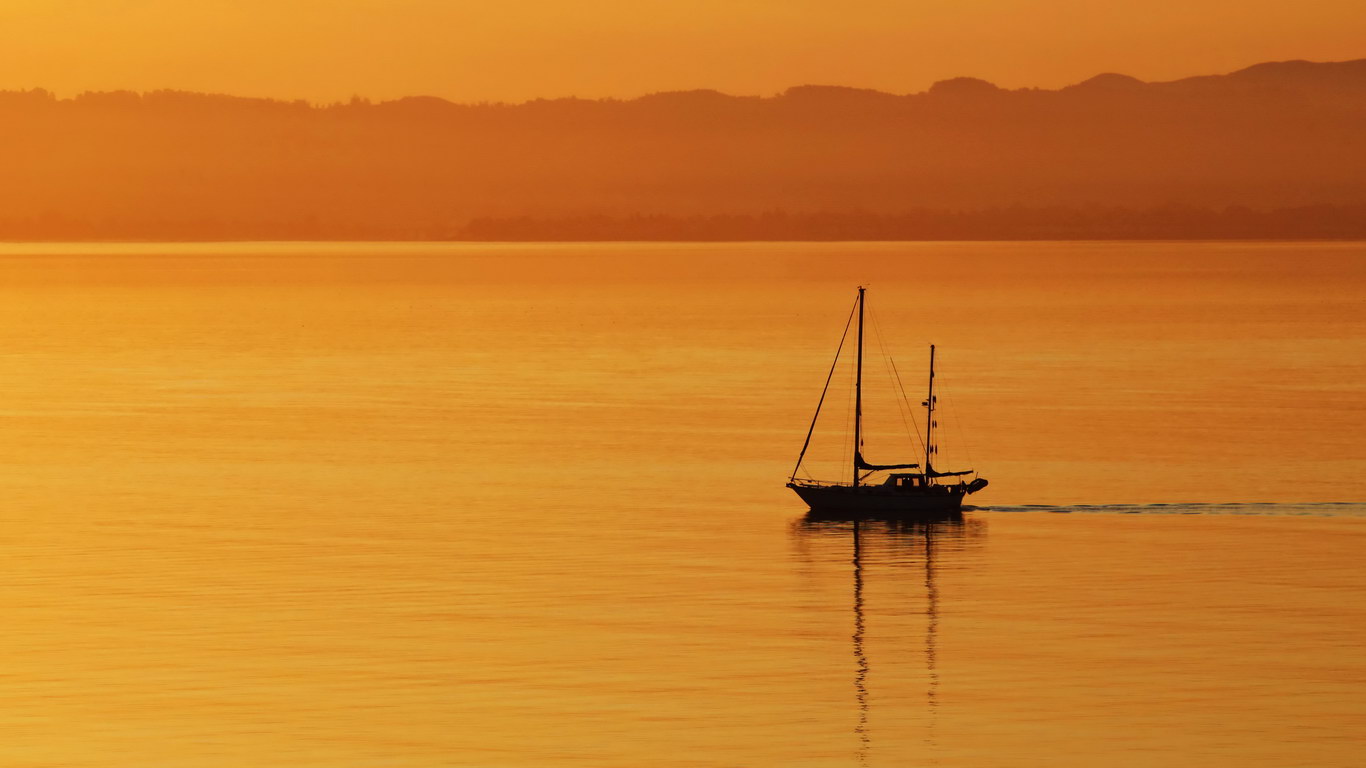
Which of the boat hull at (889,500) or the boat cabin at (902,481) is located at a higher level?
the boat cabin at (902,481)

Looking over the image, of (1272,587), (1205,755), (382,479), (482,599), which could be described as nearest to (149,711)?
(482,599)

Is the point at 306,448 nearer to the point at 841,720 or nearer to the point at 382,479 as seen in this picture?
the point at 382,479

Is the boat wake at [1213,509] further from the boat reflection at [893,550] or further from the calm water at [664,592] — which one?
the boat reflection at [893,550]

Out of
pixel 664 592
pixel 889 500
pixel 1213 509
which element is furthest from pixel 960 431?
pixel 664 592

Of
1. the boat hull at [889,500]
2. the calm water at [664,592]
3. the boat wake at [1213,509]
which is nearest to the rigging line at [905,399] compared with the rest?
the calm water at [664,592]

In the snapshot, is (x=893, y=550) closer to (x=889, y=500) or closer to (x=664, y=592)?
(x=889, y=500)

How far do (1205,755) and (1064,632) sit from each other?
521 inches

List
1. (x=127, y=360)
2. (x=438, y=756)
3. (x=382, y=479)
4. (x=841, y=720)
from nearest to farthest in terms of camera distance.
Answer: (x=438, y=756) → (x=841, y=720) → (x=382, y=479) → (x=127, y=360)

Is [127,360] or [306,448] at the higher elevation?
[127,360]

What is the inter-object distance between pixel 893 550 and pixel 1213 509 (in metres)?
17.3

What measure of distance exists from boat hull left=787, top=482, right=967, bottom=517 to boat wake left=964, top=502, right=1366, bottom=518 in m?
2.21

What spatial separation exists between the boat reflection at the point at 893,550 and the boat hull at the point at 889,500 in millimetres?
368

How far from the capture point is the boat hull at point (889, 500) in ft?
269

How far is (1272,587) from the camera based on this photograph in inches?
2549
